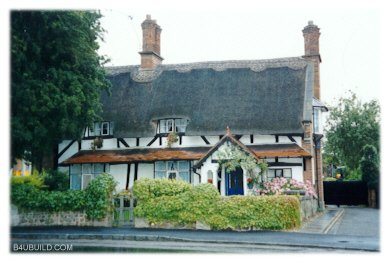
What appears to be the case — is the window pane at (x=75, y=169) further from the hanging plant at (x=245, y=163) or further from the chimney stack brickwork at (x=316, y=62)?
the chimney stack brickwork at (x=316, y=62)

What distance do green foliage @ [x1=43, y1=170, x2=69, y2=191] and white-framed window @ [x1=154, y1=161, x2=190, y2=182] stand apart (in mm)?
5003

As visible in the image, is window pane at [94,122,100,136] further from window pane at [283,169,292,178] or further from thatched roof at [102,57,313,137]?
window pane at [283,169,292,178]

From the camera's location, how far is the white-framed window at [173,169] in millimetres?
25828

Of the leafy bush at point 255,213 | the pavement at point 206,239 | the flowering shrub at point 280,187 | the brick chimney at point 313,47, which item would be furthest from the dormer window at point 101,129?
the leafy bush at point 255,213

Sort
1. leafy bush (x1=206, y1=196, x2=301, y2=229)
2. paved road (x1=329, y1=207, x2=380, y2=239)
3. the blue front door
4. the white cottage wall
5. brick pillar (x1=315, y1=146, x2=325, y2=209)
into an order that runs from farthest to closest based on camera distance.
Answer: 1. brick pillar (x1=315, y1=146, x2=325, y2=209)
2. the white cottage wall
3. the blue front door
4. leafy bush (x1=206, y1=196, x2=301, y2=229)
5. paved road (x1=329, y1=207, x2=380, y2=239)

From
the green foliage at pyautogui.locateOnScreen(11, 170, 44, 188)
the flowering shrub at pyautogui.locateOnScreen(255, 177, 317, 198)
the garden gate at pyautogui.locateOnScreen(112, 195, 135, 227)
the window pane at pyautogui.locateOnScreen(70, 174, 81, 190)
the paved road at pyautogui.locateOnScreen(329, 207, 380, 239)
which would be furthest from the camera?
the window pane at pyautogui.locateOnScreen(70, 174, 81, 190)

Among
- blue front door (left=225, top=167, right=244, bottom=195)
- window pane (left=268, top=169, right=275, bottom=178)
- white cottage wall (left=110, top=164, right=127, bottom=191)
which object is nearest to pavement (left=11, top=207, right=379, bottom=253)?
blue front door (left=225, top=167, right=244, bottom=195)

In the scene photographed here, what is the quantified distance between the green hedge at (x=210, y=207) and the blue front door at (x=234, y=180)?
6672mm

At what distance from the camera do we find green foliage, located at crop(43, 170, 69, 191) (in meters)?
24.1

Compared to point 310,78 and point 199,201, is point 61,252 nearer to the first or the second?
point 199,201

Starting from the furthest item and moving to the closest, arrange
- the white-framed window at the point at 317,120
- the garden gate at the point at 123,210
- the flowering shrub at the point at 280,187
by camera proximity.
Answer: the white-framed window at the point at 317,120 → the flowering shrub at the point at 280,187 → the garden gate at the point at 123,210

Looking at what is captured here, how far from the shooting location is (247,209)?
1600 cm

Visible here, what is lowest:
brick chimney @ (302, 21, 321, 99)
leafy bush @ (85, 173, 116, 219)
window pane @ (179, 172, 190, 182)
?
leafy bush @ (85, 173, 116, 219)

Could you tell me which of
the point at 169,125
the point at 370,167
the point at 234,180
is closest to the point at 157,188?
the point at 234,180
